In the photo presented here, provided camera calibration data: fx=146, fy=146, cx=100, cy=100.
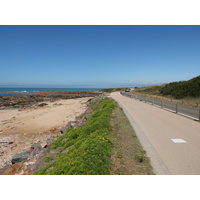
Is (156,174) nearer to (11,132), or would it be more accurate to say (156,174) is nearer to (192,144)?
(192,144)

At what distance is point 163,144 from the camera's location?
6359mm

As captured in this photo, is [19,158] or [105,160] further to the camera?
[19,158]

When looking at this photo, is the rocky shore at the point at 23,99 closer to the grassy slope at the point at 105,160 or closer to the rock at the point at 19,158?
the rock at the point at 19,158

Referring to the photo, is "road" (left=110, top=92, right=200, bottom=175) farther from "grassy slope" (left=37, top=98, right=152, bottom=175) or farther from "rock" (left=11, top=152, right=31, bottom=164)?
"rock" (left=11, top=152, right=31, bottom=164)

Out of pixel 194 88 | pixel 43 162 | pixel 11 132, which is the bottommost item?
pixel 11 132

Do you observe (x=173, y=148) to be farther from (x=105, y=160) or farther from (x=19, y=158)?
(x=19, y=158)

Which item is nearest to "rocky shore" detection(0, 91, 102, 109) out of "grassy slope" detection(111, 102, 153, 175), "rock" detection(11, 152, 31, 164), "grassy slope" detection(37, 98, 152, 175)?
"rock" detection(11, 152, 31, 164)

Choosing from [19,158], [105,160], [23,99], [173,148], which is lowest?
[19,158]

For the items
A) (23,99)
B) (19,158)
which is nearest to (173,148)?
(19,158)

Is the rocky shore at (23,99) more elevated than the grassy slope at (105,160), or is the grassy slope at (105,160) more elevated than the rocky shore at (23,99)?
the grassy slope at (105,160)

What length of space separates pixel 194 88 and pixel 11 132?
32.5m

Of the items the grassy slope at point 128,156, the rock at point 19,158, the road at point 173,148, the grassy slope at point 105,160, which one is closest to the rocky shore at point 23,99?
the rock at point 19,158

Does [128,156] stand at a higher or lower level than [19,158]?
higher

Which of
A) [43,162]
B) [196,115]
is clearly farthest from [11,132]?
[196,115]
